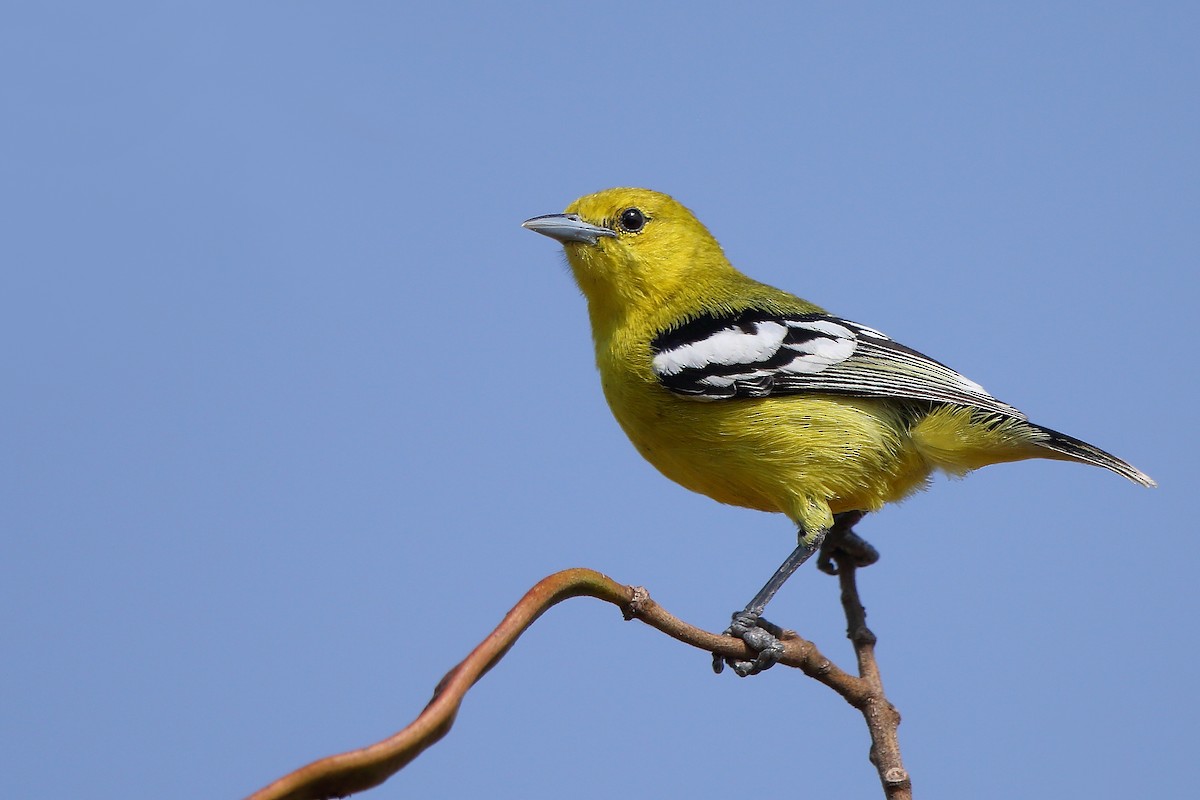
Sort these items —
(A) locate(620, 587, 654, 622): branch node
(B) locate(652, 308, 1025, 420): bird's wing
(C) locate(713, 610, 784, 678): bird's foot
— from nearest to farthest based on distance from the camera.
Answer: (A) locate(620, 587, 654, 622): branch node < (C) locate(713, 610, 784, 678): bird's foot < (B) locate(652, 308, 1025, 420): bird's wing

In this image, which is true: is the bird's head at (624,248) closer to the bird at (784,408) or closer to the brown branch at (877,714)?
the bird at (784,408)

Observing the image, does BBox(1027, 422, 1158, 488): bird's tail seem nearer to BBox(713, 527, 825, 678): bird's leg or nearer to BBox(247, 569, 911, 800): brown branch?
BBox(713, 527, 825, 678): bird's leg

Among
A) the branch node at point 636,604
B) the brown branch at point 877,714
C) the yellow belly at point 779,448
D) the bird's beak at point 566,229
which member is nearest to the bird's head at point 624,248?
the bird's beak at point 566,229

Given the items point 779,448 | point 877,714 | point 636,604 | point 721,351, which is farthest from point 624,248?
point 636,604

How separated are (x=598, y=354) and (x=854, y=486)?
1.43 m

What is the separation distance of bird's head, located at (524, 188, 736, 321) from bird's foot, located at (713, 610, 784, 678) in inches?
74.9

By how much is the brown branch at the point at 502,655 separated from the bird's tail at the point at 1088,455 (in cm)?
170

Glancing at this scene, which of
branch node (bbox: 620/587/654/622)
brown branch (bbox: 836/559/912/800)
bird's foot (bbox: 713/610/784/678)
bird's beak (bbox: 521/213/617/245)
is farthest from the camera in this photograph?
bird's beak (bbox: 521/213/617/245)

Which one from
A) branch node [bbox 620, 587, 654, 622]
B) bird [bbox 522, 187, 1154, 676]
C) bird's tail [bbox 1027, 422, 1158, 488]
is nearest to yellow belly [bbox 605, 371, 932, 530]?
bird [bbox 522, 187, 1154, 676]

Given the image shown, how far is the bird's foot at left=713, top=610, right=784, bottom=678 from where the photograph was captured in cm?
366

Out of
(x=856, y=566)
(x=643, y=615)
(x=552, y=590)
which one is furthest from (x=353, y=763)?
(x=856, y=566)

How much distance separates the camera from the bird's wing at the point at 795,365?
489 cm

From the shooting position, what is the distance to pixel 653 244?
5695 mm

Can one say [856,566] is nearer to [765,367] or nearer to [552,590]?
[765,367]
